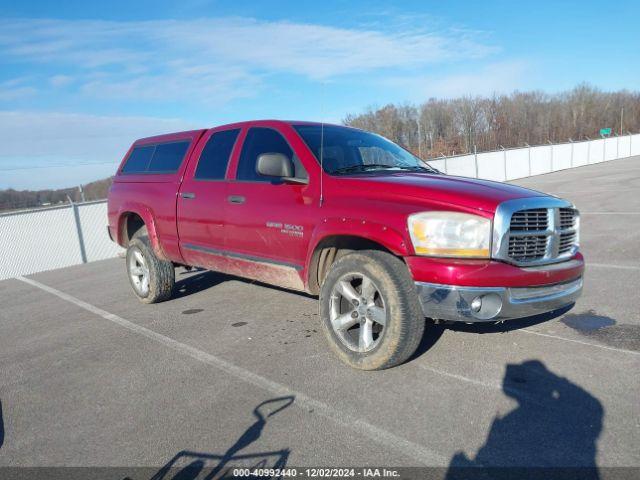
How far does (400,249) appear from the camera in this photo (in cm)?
343

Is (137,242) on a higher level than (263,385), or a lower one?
higher

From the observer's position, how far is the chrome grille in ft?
10.8

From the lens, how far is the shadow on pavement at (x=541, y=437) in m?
2.46

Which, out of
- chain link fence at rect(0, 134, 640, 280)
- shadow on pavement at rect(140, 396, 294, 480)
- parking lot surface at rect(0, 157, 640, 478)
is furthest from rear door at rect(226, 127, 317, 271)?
chain link fence at rect(0, 134, 640, 280)

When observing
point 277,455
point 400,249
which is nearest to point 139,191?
point 400,249

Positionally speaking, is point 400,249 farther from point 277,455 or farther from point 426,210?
point 277,455

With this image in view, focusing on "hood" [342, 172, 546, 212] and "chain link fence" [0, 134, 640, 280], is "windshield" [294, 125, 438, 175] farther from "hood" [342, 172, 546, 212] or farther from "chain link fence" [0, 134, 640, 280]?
"chain link fence" [0, 134, 640, 280]

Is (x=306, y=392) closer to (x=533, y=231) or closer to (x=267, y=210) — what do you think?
(x=267, y=210)

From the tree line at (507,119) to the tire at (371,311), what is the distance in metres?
39.9

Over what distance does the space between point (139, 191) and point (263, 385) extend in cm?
359

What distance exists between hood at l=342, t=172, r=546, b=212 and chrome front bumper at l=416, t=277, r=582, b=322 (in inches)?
22.2

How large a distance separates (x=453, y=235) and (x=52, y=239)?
10452 millimetres

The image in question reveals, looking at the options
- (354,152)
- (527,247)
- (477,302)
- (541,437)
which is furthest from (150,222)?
(541,437)

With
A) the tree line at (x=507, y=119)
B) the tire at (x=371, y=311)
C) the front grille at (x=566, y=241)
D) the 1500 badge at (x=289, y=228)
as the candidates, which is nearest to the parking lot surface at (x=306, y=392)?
the tire at (x=371, y=311)
